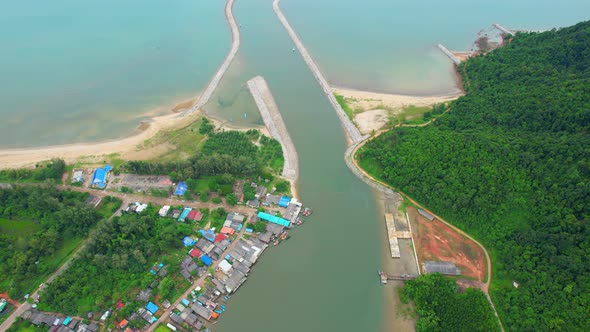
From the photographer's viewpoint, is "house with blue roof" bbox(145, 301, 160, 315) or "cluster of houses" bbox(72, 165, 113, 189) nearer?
"house with blue roof" bbox(145, 301, 160, 315)

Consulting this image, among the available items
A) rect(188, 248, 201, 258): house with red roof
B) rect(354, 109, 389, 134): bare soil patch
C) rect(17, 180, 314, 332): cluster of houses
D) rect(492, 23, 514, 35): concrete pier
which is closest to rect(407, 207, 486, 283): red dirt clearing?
rect(17, 180, 314, 332): cluster of houses

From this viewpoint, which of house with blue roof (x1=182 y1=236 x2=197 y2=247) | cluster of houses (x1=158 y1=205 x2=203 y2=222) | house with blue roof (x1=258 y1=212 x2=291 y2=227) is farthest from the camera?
cluster of houses (x1=158 y1=205 x2=203 y2=222)

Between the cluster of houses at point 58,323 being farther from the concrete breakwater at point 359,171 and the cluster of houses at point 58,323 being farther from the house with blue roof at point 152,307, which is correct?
the concrete breakwater at point 359,171

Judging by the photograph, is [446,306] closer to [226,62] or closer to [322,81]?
[322,81]

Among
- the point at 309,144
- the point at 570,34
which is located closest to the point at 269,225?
the point at 309,144

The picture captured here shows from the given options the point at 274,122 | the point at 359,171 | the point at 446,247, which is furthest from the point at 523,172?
the point at 274,122

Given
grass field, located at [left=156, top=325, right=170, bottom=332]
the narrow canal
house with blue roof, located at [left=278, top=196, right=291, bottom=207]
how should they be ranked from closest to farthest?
grass field, located at [left=156, top=325, right=170, bottom=332] < the narrow canal < house with blue roof, located at [left=278, top=196, right=291, bottom=207]

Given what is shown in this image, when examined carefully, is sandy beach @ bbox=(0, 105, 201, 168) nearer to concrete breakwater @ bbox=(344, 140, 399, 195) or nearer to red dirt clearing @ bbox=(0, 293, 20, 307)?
red dirt clearing @ bbox=(0, 293, 20, 307)
